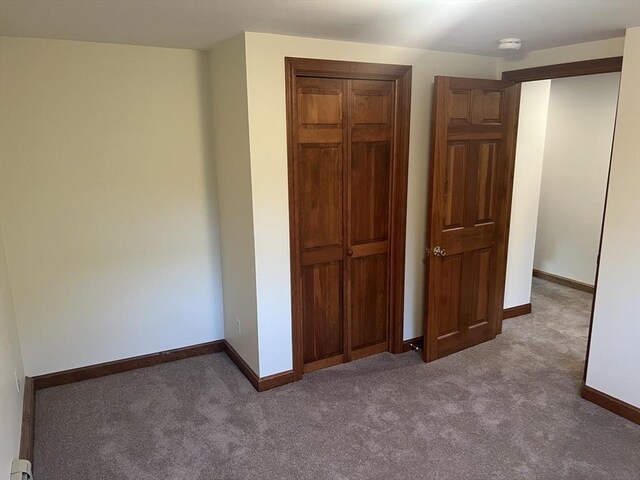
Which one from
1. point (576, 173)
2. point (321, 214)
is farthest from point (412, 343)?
point (576, 173)

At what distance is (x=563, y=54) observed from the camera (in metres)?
3.23

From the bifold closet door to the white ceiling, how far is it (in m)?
0.43

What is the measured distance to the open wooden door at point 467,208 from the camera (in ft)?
10.9

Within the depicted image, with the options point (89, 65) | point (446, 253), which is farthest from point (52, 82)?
point (446, 253)

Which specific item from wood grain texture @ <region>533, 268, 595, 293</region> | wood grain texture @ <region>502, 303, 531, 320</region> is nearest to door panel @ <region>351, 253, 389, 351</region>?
wood grain texture @ <region>502, 303, 531, 320</region>

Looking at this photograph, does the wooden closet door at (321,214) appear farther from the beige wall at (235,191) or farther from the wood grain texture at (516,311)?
the wood grain texture at (516,311)

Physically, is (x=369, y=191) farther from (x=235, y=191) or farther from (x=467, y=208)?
(x=235, y=191)

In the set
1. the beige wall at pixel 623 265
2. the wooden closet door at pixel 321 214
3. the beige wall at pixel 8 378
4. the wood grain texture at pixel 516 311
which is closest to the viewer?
the beige wall at pixel 8 378

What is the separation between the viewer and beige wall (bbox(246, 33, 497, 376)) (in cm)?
283

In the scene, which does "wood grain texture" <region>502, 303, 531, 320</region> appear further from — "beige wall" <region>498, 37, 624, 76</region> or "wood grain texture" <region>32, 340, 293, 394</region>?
"wood grain texture" <region>32, 340, 293, 394</region>

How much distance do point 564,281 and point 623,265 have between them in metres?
2.71

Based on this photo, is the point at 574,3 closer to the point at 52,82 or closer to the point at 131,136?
the point at 131,136

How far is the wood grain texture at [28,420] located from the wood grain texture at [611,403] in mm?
3346

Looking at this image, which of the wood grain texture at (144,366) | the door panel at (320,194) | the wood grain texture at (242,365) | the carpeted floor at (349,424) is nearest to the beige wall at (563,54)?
the door panel at (320,194)
